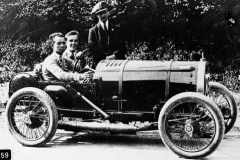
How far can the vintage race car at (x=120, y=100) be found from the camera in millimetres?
2727

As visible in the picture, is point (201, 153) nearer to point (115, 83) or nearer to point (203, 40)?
point (115, 83)

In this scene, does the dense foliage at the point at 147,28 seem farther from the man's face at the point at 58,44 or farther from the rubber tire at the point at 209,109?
the rubber tire at the point at 209,109

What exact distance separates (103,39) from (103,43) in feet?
0.15

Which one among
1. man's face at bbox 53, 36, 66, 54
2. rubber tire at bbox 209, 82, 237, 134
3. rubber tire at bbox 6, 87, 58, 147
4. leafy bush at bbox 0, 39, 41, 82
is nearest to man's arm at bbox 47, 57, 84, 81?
man's face at bbox 53, 36, 66, 54

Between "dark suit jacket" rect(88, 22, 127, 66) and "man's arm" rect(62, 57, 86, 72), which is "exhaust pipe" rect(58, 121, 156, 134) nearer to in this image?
"man's arm" rect(62, 57, 86, 72)

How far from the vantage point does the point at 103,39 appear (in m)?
3.53

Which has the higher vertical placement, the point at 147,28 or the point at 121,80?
the point at 147,28

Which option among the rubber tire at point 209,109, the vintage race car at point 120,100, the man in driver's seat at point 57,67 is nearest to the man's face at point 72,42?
the man in driver's seat at point 57,67

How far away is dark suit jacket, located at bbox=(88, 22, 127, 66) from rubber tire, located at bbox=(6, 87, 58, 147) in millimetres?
866

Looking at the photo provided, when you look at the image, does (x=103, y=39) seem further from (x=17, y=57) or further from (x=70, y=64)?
(x=17, y=57)

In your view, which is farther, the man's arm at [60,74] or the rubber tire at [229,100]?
the rubber tire at [229,100]

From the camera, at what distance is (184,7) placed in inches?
146

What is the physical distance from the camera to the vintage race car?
107 inches

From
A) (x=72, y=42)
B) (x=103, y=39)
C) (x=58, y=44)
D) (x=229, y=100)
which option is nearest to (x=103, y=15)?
(x=103, y=39)
